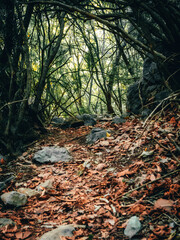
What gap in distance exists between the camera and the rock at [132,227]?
1254mm

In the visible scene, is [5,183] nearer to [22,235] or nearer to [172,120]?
[22,235]

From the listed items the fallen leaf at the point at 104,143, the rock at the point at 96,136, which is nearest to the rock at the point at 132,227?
the fallen leaf at the point at 104,143

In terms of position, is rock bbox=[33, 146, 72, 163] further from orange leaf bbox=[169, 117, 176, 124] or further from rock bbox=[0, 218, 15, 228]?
orange leaf bbox=[169, 117, 176, 124]

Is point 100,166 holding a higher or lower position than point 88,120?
lower

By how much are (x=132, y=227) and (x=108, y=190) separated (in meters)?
0.62

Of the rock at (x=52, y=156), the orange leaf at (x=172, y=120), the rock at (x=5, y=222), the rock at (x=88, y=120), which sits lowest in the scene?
the rock at (x=5, y=222)

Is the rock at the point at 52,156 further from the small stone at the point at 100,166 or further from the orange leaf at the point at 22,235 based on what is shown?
the orange leaf at the point at 22,235

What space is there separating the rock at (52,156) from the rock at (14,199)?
96 centimetres

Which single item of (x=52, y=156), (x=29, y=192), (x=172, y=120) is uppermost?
(x=172, y=120)

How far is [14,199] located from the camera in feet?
6.00

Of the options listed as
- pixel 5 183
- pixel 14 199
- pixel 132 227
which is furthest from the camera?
pixel 5 183

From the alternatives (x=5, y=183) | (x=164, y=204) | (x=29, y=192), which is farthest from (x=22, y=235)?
(x=164, y=204)

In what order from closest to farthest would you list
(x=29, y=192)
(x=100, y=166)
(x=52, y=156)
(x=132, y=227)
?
(x=132, y=227) < (x=29, y=192) < (x=100, y=166) < (x=52, y=156)

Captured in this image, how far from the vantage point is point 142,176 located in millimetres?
1849
